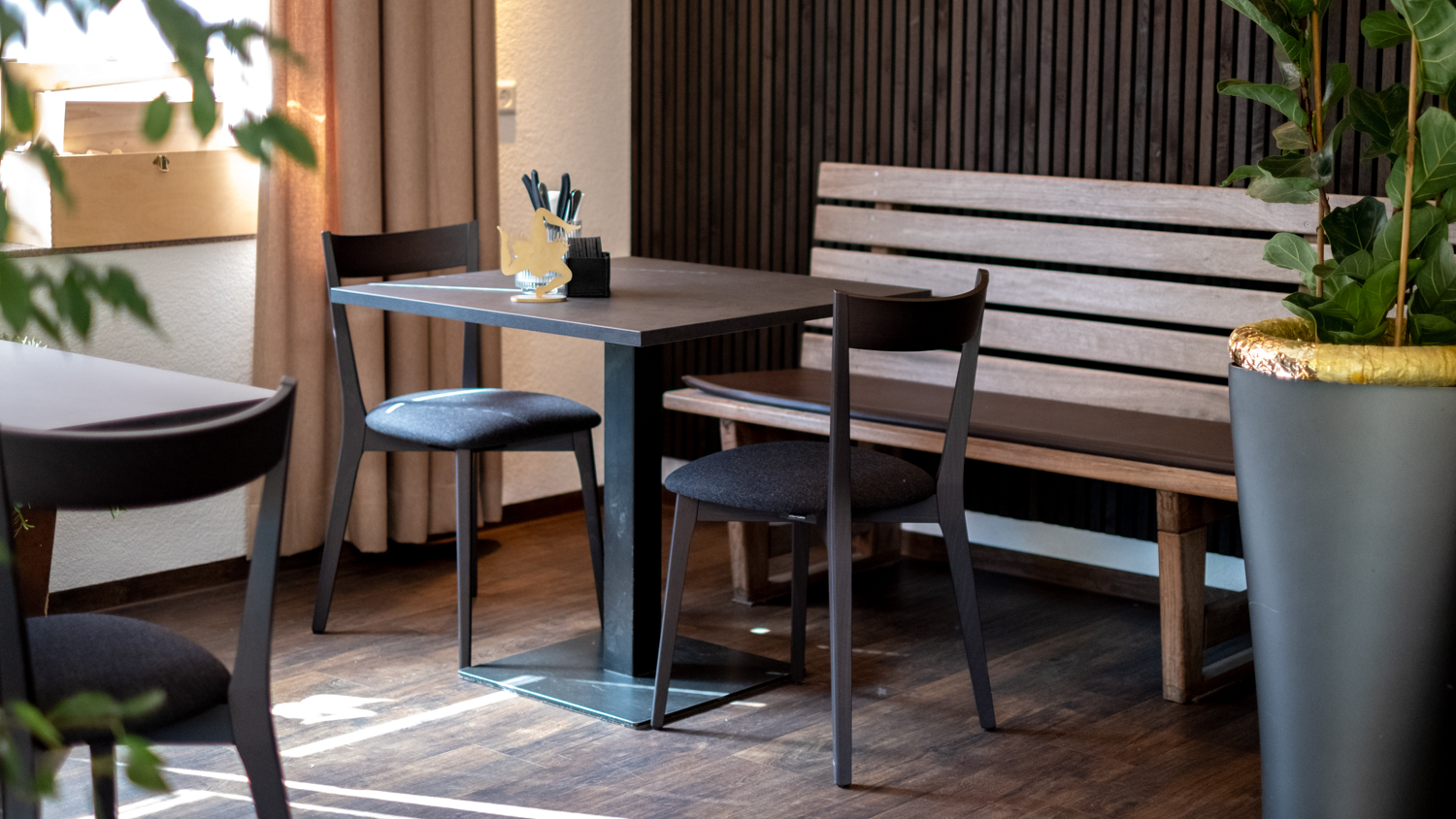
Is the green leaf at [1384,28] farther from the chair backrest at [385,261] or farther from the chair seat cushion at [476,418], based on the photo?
the chair backrest at [385,261]

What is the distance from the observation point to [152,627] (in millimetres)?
1738

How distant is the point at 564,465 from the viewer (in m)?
4.54

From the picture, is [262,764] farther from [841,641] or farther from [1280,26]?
[1280,26]

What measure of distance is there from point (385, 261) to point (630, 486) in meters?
0.93

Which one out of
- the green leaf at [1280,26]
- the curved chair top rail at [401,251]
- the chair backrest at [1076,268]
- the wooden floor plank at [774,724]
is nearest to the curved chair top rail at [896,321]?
the green leaf at [1280,26]

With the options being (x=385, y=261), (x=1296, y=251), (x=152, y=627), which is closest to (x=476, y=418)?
(x=385, y=261)

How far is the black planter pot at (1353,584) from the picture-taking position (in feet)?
6.02

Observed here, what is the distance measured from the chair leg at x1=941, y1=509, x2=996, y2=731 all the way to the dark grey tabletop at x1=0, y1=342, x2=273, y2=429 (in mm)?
1284

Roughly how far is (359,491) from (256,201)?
787 millimetres

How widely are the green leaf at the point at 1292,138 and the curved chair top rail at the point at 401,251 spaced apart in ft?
6.42

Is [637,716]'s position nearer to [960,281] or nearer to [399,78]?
[960,281]

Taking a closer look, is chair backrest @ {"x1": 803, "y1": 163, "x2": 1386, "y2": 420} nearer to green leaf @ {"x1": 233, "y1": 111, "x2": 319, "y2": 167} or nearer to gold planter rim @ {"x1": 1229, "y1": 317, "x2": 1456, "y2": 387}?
gold planter rim @ {"x1": 1229, "y1": 317, "x2": 1456, "y2": 387}

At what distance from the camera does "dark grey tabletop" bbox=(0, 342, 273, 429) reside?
177 centimetres

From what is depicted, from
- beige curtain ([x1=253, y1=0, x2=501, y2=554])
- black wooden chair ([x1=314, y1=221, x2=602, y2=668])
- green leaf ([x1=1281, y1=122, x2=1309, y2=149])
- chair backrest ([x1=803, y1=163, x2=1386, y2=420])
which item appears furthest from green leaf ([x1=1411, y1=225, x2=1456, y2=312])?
beige curtain ([x1=253, y1=0, x2=501, y2=554])
